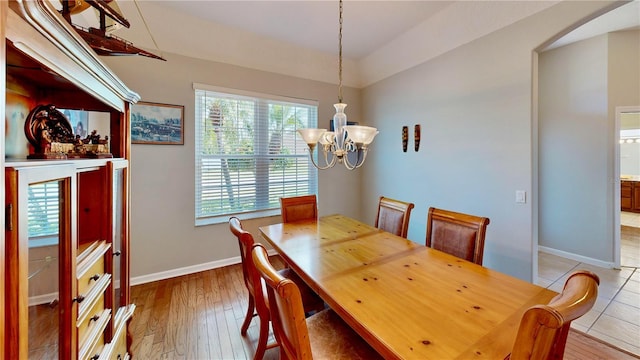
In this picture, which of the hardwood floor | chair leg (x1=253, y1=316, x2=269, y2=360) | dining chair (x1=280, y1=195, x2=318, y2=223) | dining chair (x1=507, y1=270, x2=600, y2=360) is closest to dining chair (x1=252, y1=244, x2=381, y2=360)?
chair leg (x1=253, y1=316, x2=269, y2=360)

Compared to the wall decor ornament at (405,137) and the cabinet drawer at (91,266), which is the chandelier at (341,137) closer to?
the cabinet drawer at (91,266)

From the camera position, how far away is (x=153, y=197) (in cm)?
276

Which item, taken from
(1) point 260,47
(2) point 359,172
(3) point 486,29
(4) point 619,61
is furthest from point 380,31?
(4) point 619,61

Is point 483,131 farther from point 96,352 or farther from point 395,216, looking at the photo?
point 96,352

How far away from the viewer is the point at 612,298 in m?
2.39

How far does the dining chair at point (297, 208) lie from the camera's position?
8.32 feet

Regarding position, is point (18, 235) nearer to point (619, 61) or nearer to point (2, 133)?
point (2, 133)

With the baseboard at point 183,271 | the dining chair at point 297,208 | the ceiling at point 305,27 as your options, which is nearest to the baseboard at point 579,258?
the ceiling at point 305,27

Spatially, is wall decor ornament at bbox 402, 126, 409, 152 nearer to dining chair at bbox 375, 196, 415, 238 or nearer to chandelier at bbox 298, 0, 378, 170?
dining chair at bbox 375, 196, 415, 238

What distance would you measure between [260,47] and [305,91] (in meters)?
0.83

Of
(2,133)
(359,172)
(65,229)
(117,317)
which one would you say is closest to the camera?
(2,133)

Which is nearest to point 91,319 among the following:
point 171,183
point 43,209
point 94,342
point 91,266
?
point 94,342

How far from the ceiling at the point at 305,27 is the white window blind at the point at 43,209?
2411 mm

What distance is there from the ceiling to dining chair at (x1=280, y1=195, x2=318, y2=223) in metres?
1.93
